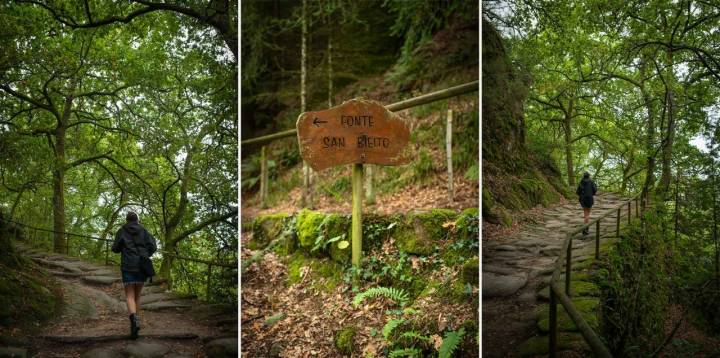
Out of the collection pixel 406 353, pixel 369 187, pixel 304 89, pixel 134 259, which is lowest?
pixel 406 353

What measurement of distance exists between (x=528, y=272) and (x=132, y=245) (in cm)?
305

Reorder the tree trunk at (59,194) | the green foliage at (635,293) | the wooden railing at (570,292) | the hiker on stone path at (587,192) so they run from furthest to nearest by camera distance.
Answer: the tree trunk at (59,194)
the hiker on stone path at (587,192)
the green foliage at (635,293)
the wooden railing at (570,292)

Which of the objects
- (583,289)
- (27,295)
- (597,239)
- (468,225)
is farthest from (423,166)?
(27,295)

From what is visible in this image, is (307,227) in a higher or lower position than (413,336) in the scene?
higher

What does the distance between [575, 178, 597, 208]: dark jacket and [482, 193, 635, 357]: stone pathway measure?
50mm

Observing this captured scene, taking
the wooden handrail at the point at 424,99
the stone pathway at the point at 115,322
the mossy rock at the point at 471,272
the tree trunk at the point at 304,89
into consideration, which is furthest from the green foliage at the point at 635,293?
the stone pathway at the point at 115,322

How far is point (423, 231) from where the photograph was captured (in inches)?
134

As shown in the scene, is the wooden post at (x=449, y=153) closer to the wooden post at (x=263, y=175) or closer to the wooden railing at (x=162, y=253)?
the wooden post at (x=263, y=175)

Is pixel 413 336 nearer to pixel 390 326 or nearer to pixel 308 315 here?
pixel 390 326

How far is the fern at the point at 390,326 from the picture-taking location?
3.04 m

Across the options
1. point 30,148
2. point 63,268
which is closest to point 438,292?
point 63,268

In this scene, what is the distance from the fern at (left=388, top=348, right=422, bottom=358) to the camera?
3.03 m

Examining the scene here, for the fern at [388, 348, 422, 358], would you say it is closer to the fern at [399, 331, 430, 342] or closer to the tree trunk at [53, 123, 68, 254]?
the fern at [399, 331, 430, 342]

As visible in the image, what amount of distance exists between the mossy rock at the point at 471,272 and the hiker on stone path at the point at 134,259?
7.67 feet
